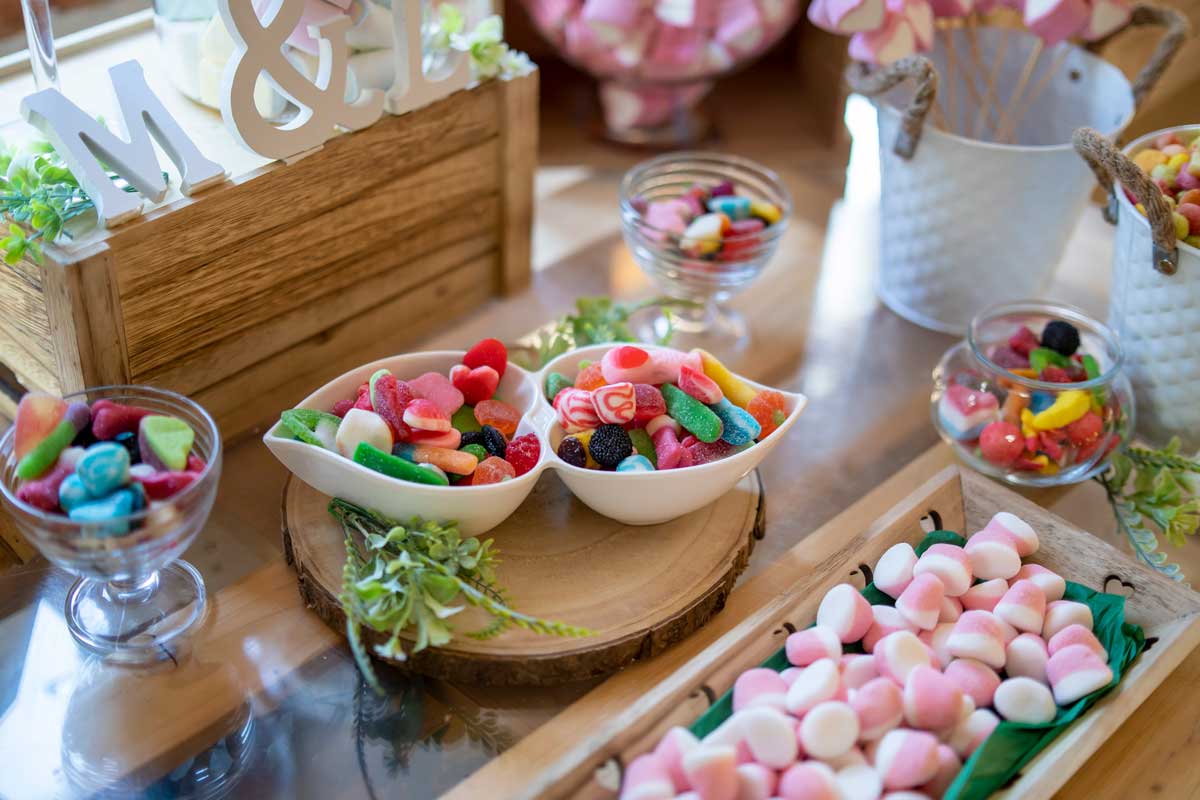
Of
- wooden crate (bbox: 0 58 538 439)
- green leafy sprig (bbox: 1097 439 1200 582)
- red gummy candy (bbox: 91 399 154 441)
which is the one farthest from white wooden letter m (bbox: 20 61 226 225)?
green leafy sprig (bbox: 1097 439 1200 582)

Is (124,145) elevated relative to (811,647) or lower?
elevated

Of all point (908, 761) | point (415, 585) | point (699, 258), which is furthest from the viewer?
point (699, 258)

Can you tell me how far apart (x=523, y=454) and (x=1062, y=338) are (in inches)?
20.5

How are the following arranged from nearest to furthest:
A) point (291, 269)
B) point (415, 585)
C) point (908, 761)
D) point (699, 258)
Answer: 1. point (908, 761)
2. point (415, 585)
3. point (291, 269)
4. point (699, 258)

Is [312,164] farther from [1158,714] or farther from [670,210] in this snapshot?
[1158,714]

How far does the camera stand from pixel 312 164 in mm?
984

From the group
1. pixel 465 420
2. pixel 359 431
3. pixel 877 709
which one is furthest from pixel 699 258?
pixel 877 709

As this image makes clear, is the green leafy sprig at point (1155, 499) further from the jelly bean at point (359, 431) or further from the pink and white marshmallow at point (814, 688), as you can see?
the jelly bean at point (359, 431)

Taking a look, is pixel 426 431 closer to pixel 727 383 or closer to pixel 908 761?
pixel 727 383

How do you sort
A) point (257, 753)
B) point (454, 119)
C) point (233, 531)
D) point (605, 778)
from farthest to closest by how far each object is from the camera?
point (454, 119), point (233, 531), point (257, 753), point (605, 778)

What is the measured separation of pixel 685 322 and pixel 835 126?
47cm

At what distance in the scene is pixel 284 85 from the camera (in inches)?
36.3

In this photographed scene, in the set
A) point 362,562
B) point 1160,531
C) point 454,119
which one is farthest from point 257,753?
point 1160,531

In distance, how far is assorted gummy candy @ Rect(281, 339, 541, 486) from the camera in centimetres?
84
